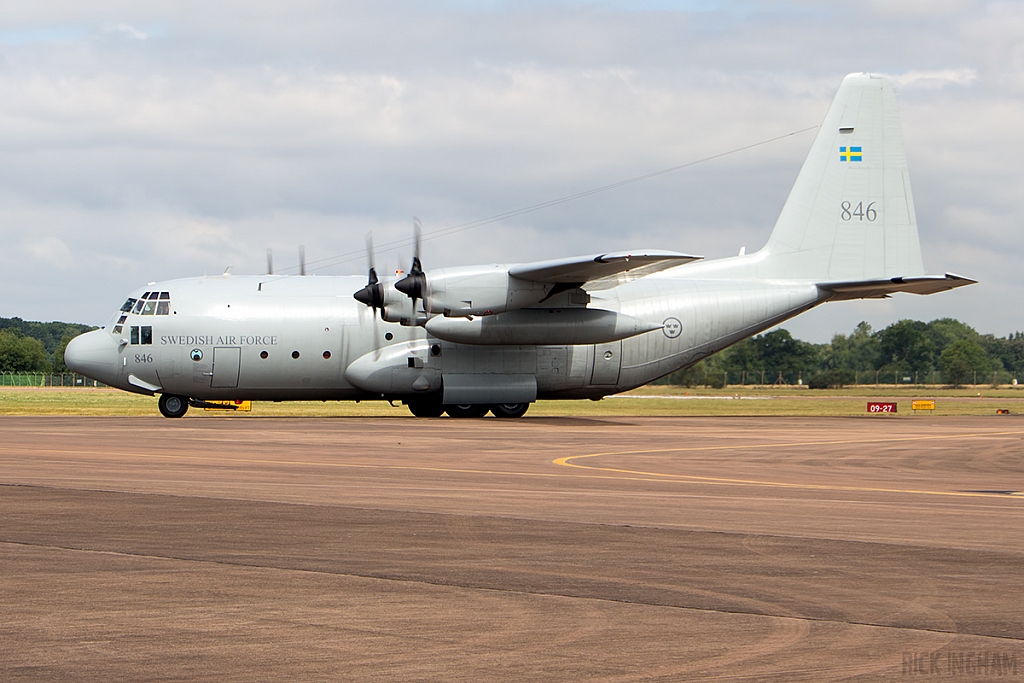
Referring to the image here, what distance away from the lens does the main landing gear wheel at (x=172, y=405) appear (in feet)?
131

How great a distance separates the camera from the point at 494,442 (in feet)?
88.8

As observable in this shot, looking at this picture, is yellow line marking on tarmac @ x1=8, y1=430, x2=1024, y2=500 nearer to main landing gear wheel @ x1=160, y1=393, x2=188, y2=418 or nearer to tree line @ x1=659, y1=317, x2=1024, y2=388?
main landing gear wheel @ x1=160, y1=393, x2=188, y2=418

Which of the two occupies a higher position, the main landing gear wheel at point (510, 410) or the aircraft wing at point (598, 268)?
the aircraft wing at point (598, 268)

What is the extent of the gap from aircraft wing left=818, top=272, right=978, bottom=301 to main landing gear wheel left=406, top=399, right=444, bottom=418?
1434 cm

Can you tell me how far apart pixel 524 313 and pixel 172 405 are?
12575 mm

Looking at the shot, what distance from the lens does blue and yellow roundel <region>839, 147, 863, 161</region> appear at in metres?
43.1

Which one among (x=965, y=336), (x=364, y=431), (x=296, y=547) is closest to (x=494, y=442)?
(x=364, y=431)

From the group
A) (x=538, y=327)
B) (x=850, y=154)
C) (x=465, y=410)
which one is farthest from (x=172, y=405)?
(x=850, y=154)

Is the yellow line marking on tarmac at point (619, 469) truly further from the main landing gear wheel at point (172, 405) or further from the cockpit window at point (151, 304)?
the main landing gear wheel at point (172, 405)

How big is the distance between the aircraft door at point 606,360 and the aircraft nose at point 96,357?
16136 millimetres

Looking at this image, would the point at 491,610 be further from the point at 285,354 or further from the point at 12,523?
the point at 285,354

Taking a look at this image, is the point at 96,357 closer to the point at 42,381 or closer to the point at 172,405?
the point at 172,405

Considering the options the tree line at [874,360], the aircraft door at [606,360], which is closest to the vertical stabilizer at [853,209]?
the aircraft door at [606,360]

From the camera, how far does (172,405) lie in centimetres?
4003
